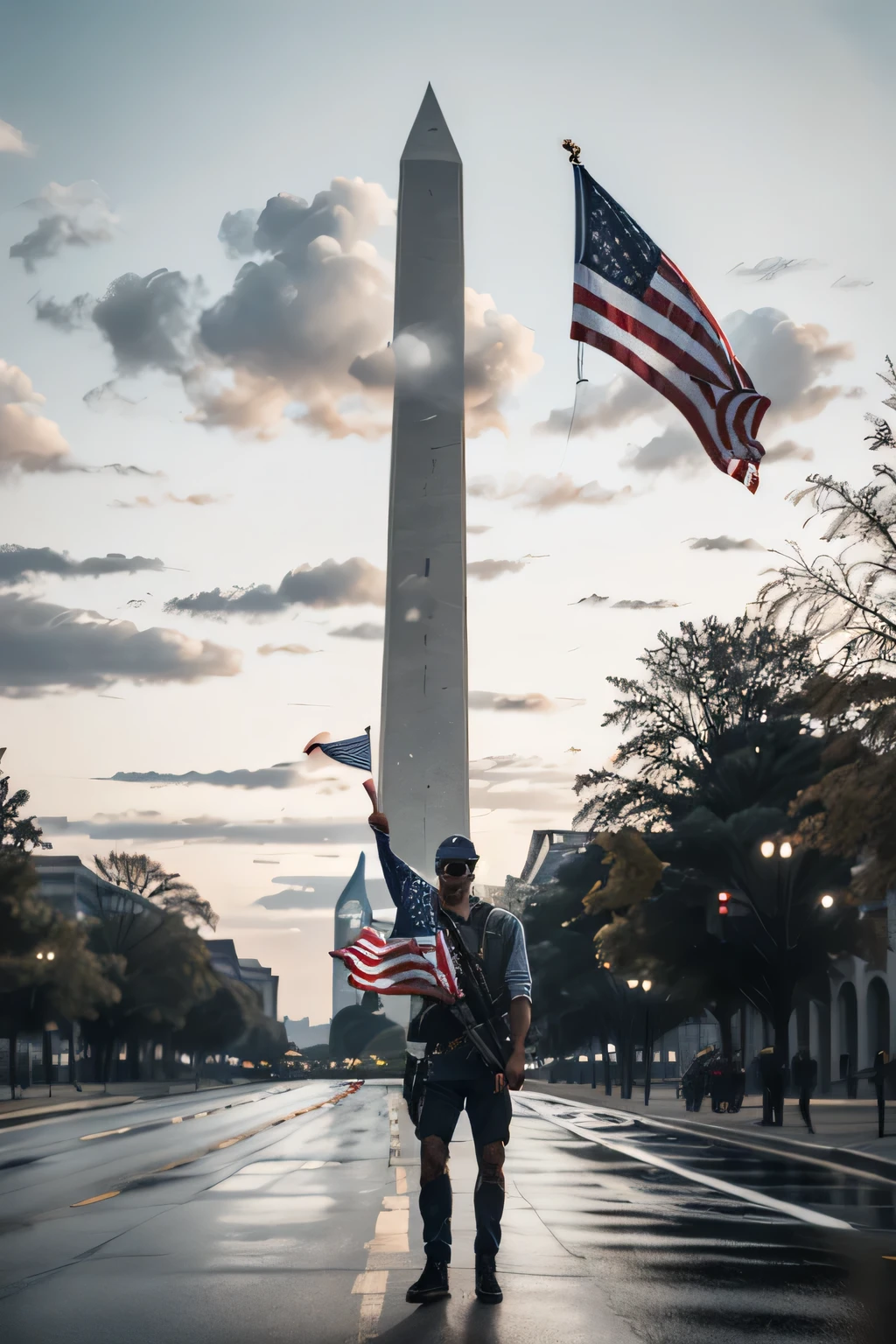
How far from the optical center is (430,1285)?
777cm

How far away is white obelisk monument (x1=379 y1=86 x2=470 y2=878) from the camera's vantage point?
45875 mm

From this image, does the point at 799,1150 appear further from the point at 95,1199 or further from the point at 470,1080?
the point at 470,1080

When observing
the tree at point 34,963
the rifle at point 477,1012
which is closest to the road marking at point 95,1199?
the rifle at point 477,1012

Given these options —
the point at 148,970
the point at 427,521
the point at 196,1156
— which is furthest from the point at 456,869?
the point at 148,970

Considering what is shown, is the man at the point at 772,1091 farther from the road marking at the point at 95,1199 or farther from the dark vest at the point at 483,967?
the dark vest at the point at 483,967

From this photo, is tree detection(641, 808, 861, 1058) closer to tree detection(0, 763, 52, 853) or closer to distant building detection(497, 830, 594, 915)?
tree detection(0, 763, 52, 853)

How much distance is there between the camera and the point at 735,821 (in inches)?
1565

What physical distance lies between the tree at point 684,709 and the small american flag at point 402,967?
130 ft

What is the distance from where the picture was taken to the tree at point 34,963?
55.5 m

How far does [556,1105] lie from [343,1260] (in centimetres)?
4032

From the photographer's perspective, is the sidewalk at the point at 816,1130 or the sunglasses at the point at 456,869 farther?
the sidewalk at the point at 816,1130

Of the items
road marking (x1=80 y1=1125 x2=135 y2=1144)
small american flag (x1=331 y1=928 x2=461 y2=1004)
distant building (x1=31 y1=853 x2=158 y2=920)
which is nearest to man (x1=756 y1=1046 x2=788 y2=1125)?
road marking (x1=80 y1=1125 x2=135 y2=1144)

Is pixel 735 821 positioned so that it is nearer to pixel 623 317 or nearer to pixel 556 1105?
pixel 556 1105

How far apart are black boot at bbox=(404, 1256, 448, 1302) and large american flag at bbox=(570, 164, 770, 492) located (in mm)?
9171
